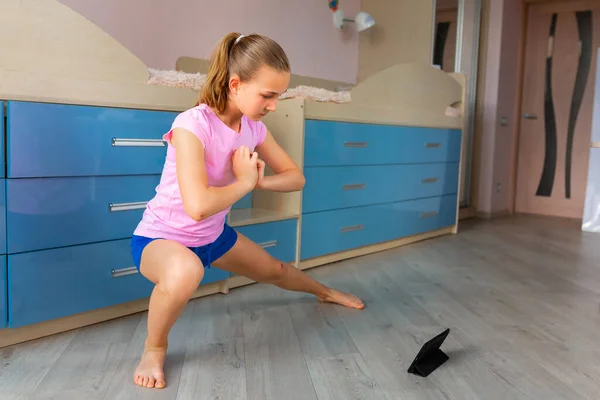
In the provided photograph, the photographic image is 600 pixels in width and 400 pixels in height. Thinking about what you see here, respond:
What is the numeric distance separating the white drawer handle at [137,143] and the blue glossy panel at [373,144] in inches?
30.4

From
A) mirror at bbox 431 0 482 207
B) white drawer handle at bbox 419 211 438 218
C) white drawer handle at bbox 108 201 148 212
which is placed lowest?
white drawer handle at bbox 419 211 438 218

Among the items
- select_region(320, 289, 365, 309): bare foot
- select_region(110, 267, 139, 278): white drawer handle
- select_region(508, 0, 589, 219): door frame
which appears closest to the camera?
select_region(110, 267, 139, 278): white drawer handle

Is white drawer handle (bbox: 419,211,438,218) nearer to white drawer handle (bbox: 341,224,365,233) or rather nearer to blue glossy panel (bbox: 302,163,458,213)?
blue glossy panel (bbox: 302,163,458,213)

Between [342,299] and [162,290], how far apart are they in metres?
0.86

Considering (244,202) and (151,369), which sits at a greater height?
(244,202)

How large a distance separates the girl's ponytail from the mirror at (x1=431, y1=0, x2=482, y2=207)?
3088 millimetres

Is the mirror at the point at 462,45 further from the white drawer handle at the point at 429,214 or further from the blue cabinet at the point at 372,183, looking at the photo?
the white drawer handle at the point at 429,214

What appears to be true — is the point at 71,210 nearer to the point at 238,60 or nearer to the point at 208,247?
the point at 208,247

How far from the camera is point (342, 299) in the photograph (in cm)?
195

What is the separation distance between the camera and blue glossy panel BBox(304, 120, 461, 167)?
2.42 meters

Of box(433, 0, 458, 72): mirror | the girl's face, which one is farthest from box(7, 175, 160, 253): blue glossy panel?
box(433, 0, 458, 72): mirror

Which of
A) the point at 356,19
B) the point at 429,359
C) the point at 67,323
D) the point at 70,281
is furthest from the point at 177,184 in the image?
the point at 356,19

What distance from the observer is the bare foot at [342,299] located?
1.94 meters

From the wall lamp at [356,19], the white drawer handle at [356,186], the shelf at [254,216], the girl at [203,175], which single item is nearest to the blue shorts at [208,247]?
the girl at [203,175]
